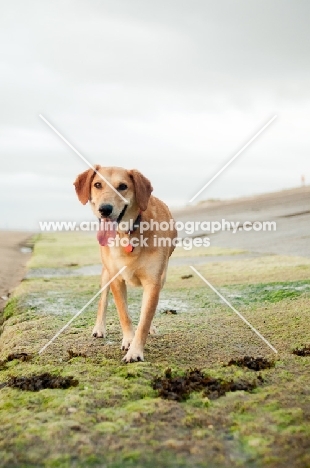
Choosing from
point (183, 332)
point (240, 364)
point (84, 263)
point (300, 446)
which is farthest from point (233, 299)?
point (84, 263)

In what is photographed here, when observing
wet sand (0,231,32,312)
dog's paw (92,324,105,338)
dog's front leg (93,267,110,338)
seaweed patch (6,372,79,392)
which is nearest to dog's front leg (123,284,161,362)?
seaweed patch (6,372,79,392)

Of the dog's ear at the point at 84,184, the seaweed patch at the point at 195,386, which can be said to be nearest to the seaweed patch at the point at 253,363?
the seaweed patch at the point at 195,386

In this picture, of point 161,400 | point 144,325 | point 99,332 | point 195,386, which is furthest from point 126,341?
point 161,400

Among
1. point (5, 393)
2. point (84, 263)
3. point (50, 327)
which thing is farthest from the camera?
point (84, 263)

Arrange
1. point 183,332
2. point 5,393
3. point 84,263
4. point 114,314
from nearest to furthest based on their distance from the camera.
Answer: point 5,393, point 183,332, point 114,314, point 84,263

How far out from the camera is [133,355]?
6.70m

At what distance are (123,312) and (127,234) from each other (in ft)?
3.20

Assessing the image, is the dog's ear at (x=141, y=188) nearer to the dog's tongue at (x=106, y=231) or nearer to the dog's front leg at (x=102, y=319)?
the dog's tongue at (x=106, y=231)

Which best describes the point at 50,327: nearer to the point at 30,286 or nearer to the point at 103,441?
the point at 103,441

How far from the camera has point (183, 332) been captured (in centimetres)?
825

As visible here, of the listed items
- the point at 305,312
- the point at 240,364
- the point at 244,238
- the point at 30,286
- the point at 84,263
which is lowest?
the point at 240,364

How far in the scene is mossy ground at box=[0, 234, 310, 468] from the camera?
4203mm

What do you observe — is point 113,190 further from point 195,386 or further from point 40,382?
point 195,386

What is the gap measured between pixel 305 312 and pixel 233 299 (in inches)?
92.9
